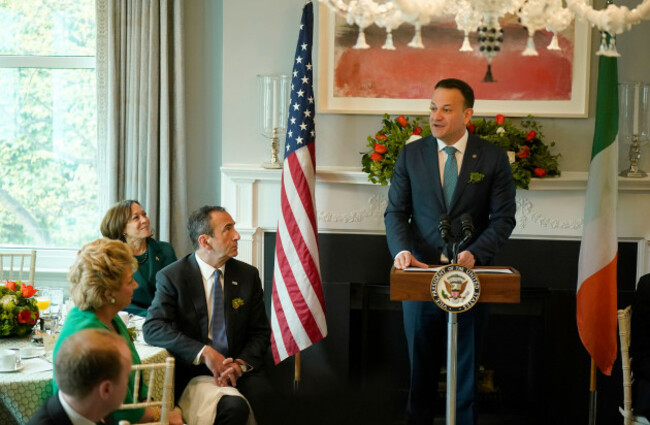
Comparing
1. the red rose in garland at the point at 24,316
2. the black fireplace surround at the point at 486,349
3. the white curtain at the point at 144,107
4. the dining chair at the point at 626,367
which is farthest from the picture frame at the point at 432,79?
the red rose in garland at the point at 24,316

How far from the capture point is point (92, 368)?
2051 millimetres

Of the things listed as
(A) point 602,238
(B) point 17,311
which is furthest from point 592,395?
(B) point 17,311

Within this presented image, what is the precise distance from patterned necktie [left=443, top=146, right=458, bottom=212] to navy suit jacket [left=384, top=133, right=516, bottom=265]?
37 millimetres

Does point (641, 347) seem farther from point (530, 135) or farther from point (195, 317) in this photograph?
point (195, 317)

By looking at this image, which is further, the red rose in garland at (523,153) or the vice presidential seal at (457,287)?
the red rose in garland at (523,153)

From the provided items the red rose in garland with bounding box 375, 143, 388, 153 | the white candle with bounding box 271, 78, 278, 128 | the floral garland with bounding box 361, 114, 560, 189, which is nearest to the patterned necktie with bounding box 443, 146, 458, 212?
the floral garland with bounding box 361, 114, 560, 189

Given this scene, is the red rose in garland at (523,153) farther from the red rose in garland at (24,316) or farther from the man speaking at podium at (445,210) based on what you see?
the red rose in garland at (24,316)

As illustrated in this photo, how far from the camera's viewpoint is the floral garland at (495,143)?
442cm

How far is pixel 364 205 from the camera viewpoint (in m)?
4.80

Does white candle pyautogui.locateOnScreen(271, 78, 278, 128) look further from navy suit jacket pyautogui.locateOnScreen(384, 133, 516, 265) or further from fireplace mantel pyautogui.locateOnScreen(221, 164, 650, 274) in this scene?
navy suit jacket pyautogui.locateOnScreen(384, 133, 516, 265)

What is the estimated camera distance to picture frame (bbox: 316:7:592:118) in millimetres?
4680

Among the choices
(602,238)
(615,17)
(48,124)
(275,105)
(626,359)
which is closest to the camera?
(615,17)

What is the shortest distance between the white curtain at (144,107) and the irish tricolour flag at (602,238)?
2.40 m

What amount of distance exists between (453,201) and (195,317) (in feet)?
4.10
